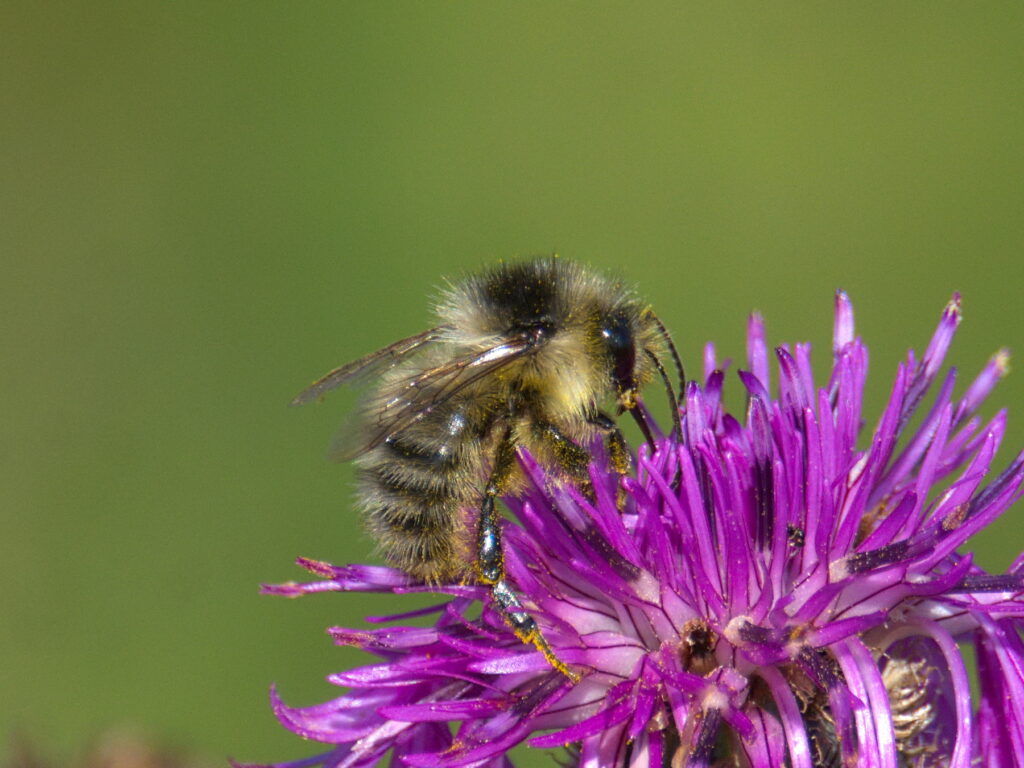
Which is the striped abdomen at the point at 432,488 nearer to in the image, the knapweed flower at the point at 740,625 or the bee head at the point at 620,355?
the knapweed flower at the point at 740,625

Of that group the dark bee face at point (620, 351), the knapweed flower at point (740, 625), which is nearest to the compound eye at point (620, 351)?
the dark bee face at point (620, 351)

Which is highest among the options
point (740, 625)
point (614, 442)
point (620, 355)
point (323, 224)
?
point (323, 224)

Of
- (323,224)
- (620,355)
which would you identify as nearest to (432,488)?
(620,355)

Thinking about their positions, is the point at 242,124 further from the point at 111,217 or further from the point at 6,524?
the point at 6,524

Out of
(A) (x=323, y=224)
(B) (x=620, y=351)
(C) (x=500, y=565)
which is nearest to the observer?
(C) (x=500, y=565)

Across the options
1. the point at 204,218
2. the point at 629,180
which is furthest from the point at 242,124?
the point at 629,180

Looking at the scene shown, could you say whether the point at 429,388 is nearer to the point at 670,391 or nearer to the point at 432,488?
the point at 432,488
